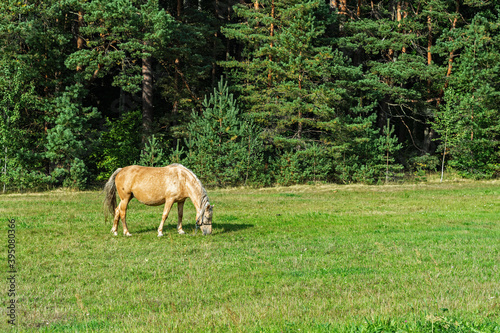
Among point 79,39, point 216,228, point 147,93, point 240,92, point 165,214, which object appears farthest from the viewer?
point 240,92

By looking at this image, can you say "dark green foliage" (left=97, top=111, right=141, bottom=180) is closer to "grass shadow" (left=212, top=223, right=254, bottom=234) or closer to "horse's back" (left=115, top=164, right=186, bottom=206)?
"grass shadow" (left=212, top=223, right=254, bottom=234)

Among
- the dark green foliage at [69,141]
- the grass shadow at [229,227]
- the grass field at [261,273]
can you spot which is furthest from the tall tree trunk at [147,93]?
the grass shadow at [229,227]

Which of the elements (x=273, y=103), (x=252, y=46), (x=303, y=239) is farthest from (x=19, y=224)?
(x=252, y=46)

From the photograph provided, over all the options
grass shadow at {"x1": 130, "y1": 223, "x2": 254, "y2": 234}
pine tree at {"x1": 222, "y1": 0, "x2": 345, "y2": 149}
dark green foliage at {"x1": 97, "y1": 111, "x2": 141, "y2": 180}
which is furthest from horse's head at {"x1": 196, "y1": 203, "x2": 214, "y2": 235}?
dark green foliage at {"x1": 97, "y1": 111, "x2": 141, "y2": 180}

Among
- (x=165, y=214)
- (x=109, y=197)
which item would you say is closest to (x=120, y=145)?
(x=109, y=197)

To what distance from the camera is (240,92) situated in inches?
1667

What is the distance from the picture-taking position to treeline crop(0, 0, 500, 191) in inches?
1209

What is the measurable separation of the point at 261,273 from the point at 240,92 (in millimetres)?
34309

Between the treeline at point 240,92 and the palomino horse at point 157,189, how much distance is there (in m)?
17.4

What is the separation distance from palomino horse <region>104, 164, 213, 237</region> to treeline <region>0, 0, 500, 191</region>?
17367 millimetres

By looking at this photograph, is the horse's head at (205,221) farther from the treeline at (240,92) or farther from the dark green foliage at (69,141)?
the dark green foliage at (69,141)

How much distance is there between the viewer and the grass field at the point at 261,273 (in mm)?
6164

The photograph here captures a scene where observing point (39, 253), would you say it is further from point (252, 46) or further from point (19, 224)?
point (252, 46)

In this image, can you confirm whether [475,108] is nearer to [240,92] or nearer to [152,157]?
[240,92]
